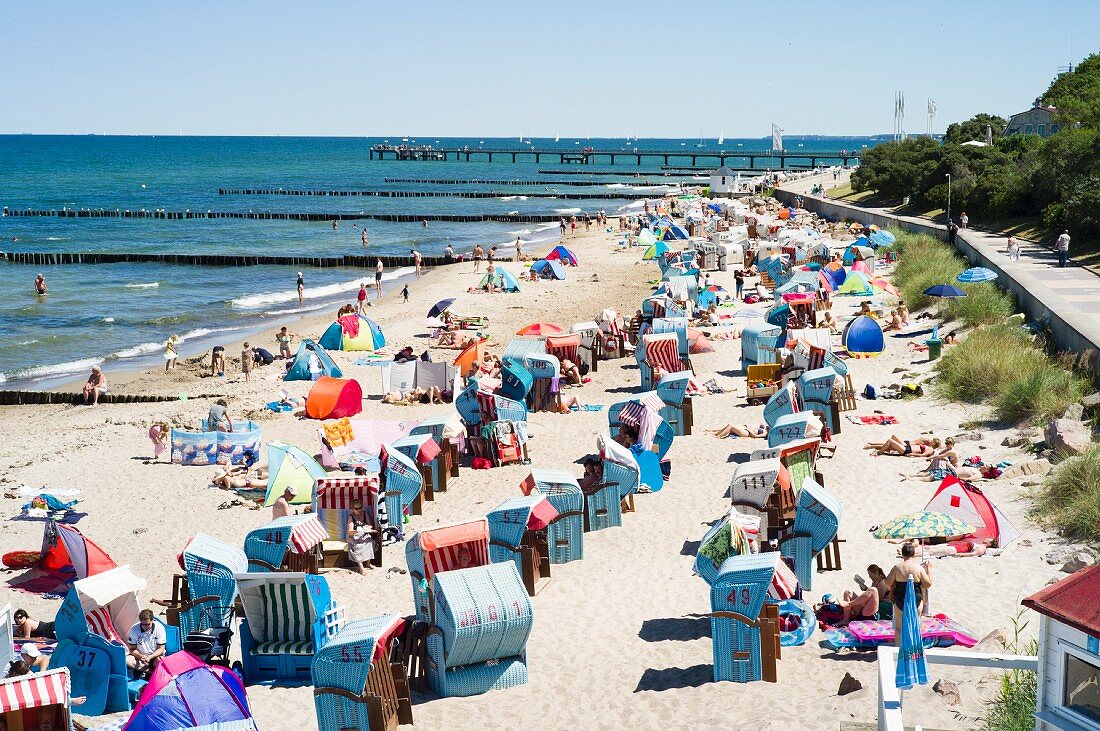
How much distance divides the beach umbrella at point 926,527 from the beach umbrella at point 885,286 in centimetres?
1642

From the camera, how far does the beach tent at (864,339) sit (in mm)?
21531

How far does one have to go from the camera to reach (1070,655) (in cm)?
518

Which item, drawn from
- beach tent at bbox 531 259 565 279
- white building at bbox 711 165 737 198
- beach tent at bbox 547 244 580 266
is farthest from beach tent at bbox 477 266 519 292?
white building at bbox 711 165 737 198

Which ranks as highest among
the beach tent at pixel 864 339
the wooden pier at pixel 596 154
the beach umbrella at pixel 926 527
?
the wooden pier at pixel 596 154

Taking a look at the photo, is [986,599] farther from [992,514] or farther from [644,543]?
[644,543]

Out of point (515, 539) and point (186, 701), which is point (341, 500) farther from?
point (186, 701)

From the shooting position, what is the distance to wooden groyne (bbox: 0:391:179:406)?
21.4 m

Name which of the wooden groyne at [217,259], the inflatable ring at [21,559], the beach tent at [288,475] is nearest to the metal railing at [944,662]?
the beach tent at [288,475]

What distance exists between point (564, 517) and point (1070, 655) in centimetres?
727

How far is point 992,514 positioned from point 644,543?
3.80 metres

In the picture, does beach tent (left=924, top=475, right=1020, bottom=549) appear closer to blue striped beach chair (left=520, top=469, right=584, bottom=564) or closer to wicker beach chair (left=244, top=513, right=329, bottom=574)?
blue striped beach chair (left=520, top=469, right=584, bottom=564)

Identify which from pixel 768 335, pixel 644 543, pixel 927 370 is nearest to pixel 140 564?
pixel 644 543

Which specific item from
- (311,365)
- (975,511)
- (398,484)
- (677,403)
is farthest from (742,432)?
(311,365)

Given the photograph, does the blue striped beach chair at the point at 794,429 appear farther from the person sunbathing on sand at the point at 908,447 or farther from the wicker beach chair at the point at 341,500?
the wicker beach chair at the point at 341,500
